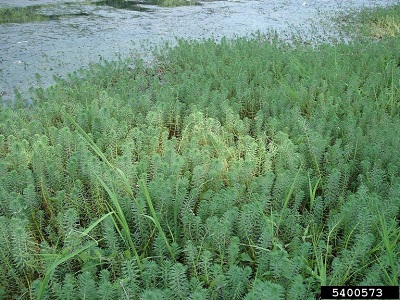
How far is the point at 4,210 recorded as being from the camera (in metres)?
2.81

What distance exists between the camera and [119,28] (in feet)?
27.4

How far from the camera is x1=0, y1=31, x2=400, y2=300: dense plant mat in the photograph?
2.34 m

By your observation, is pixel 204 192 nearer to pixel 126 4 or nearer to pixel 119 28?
pixel 119 28

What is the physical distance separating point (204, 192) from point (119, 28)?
A: 603cm

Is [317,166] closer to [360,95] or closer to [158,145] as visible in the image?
[158,145]

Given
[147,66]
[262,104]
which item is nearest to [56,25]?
[147,66]

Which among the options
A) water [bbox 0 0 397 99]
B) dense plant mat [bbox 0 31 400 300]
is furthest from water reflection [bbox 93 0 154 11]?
dense plant mat [bbox 0 31 400 300]

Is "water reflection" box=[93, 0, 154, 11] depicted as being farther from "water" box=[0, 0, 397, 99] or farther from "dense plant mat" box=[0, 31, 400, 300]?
"dense plant mat" box=[0, 31, 400, 300]

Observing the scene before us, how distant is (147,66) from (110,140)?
10.2ft

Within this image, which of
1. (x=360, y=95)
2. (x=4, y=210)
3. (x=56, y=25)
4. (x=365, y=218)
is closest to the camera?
(x=365, y=218)

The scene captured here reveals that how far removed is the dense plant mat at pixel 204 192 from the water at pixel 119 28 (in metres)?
1.55

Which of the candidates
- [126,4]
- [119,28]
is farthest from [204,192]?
[126,4]

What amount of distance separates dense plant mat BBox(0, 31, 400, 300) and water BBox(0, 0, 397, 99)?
1551 mm

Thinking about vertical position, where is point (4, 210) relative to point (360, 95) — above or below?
below
